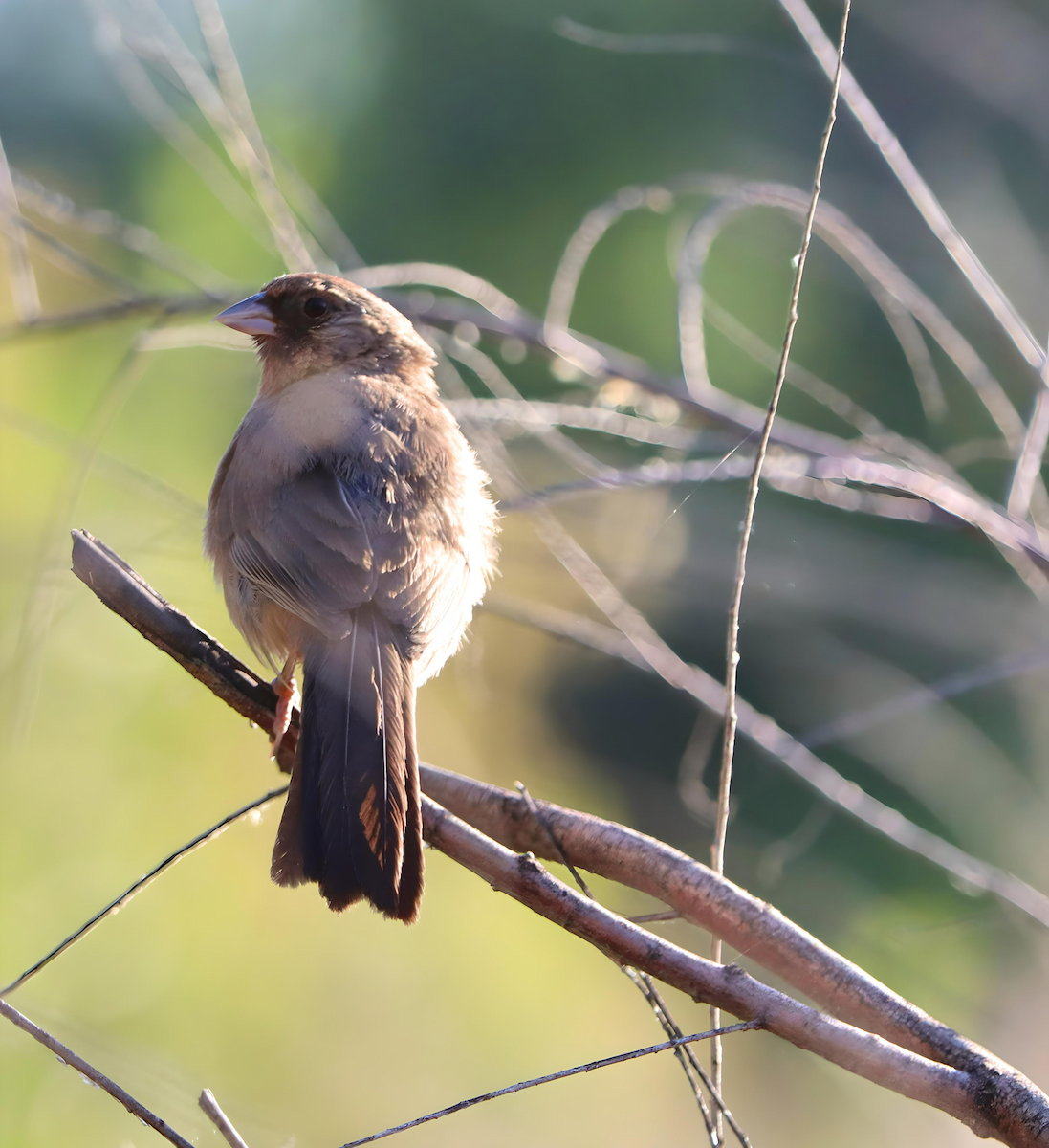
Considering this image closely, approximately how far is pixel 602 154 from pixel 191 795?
695 cm

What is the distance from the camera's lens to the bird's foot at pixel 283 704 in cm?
→ 235

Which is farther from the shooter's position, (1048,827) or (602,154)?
(602,154)

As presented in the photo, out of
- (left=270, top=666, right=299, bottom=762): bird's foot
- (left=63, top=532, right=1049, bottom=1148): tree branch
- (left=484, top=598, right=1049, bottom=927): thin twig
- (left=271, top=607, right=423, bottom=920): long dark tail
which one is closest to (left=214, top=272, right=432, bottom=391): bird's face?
(left=484, top=598, right=1049, bottom=927): thin twig

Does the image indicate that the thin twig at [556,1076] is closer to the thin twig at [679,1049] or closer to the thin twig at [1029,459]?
the thin twig at [679,1049]

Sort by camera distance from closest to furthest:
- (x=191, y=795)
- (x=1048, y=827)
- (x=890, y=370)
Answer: (x=1048, y=827) → (x=191, y=795) → (x=890, y=370)

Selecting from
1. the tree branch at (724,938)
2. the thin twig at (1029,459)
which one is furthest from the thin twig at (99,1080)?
the thin twig at (1029,459)

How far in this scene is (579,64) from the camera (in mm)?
9891

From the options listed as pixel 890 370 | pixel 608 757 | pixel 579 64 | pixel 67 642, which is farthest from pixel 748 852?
pixel 579 64

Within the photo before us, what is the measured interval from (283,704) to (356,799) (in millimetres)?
451

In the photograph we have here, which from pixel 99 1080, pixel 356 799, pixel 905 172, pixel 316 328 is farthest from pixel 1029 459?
pixel 99 1080

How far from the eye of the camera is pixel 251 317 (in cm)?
327

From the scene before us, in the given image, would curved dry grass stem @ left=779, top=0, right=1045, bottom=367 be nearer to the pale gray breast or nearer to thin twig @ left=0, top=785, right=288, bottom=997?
the pale gray breast

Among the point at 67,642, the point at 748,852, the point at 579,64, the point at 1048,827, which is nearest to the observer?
the point at 1048,827

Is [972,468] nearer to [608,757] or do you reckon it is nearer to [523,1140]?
[608,757]
